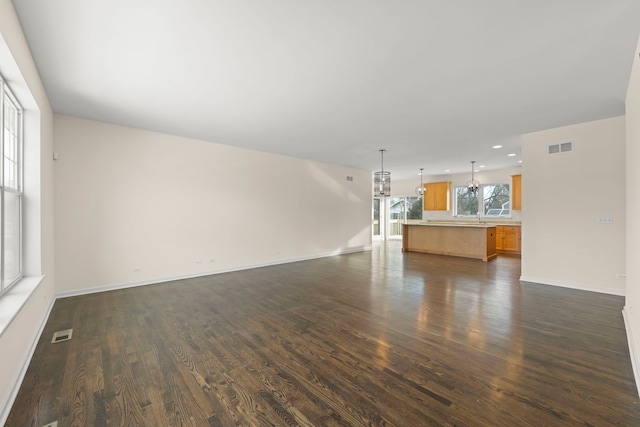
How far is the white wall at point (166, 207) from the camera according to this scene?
420 centimetres

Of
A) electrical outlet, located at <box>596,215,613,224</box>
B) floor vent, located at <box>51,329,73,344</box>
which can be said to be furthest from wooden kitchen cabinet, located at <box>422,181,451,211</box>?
floor vent, located at <box>51,329,73,344</box>

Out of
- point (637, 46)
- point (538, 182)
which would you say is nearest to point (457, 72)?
point (637, 46)

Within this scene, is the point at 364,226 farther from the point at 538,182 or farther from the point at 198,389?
the point at 198,389

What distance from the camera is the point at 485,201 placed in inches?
377

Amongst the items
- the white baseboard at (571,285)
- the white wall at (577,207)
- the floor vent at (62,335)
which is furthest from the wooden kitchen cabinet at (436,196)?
the floor vent at (62,335)

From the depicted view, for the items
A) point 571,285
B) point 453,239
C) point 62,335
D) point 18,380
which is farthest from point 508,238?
point 18,380

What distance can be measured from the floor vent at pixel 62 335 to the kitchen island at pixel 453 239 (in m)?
7.97

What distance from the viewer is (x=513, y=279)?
5.11 meters

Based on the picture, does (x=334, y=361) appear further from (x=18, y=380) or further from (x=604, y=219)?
(x=604, y=219)

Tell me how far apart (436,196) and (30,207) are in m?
10.7

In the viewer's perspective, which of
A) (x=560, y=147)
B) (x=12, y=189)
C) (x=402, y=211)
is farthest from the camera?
(x=402, y=211)

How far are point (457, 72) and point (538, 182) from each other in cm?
325

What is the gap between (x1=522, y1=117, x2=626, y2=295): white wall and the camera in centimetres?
410

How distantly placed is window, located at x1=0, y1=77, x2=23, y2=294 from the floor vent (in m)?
0.67
